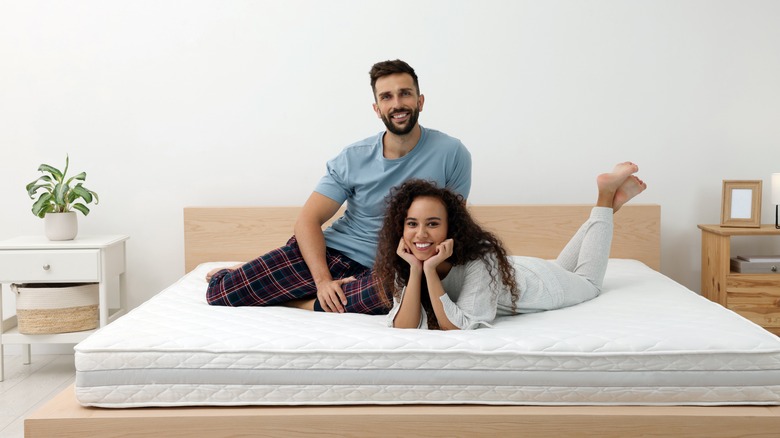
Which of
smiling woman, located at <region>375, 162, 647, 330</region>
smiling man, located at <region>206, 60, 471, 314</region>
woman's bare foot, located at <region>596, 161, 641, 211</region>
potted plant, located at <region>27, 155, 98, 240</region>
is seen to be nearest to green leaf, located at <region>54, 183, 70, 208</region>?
potted plant, located at <region>27, 155, 98, 240</region>

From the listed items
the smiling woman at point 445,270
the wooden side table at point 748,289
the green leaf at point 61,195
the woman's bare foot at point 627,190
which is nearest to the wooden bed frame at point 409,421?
the smiling woman at point 445,270

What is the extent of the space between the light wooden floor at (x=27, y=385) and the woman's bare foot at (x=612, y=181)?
1891 millimetres

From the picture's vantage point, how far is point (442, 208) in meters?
2.12

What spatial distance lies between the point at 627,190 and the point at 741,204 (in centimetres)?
91

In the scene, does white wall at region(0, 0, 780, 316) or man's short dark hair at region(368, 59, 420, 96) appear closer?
man's short dark hair at region(368, 59, 420, 96)

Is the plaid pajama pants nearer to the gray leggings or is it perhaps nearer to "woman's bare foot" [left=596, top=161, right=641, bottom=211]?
the gray leggings

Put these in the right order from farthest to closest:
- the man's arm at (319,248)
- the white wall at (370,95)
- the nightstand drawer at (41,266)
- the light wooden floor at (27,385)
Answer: the white wall at (370,95), the nightstand drawer at (41,266), the light wooden floor at (27,385), the man's arm at (319,248)

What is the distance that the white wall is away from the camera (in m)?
3.38

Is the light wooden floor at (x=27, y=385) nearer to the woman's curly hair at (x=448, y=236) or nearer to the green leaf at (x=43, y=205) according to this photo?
the green leaf at (x=43, y=205)

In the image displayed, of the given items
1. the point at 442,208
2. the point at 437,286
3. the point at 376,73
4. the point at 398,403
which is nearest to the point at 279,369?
the point at 398,403

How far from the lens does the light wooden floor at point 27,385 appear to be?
261 centimetres

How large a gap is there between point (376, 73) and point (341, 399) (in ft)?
3.53

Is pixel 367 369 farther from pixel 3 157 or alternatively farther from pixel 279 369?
pixel 3 157

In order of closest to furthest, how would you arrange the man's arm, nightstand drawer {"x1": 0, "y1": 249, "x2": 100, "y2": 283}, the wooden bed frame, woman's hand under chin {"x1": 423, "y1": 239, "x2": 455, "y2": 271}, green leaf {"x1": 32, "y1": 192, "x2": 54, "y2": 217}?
the wooden bed frame < woman's hand under chin {"x1": 423, "y1": 239, "x2": 455, "y2": 271} < the man's arm < nightstand drawer {"x1": 0, "y1": 249, "x2": 100, "y2": 283} < green leaf {"x1": 32, "y1": 192, "x2": 54, "y2": 217}
